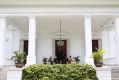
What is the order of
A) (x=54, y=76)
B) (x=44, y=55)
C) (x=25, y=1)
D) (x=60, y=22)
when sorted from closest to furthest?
(x=54, y=76) < (x=25, y=1) < (x=60, y=22) < (x=44, y=55)

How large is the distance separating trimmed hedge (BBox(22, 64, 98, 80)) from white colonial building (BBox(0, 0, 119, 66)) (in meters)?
2.68

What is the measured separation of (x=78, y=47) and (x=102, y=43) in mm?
2043

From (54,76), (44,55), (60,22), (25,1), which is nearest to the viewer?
(54,76)

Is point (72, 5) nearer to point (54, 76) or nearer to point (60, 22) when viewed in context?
point (60, 22)

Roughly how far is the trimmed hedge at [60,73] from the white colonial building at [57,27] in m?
2.68

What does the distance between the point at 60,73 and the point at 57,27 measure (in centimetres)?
773

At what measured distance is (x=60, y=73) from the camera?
9.10 m

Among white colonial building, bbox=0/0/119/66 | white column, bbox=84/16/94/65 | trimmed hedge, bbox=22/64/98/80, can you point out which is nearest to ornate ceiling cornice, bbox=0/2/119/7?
white colonial building, bbox=0/0/119/66

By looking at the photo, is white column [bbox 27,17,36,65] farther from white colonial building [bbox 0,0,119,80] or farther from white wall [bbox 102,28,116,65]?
→ white wall [bbox 102,28,116,65]

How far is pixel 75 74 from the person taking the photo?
9.01m

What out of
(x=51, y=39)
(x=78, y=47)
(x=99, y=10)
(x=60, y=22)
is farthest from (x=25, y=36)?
(x=99, y=10)

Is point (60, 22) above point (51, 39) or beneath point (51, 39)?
above

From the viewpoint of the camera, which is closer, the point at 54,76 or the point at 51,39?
the point at 54,76

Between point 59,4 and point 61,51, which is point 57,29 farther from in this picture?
point 59,4
